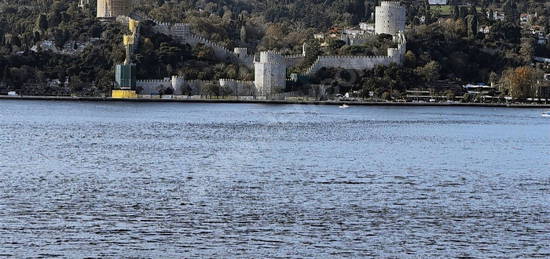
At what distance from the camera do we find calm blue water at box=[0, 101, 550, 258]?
894 inches

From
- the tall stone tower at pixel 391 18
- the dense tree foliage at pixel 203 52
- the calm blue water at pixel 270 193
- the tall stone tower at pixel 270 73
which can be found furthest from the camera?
the tall stone tower at pixel 391 18

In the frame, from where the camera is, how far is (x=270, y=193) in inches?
1141

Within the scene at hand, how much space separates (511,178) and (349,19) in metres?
95.4

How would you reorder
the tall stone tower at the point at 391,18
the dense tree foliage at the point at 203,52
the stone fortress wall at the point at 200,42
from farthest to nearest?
the tall stone tower at the point at 391,18, the stone fortress wall at the point at 200,42, the dense tree foliage at the point at 203,52

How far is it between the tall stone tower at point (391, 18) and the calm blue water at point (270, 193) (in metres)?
43.9

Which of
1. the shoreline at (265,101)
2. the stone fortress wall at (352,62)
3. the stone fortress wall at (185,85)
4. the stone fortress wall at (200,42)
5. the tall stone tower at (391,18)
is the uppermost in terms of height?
the tall stone tower at (391,18)

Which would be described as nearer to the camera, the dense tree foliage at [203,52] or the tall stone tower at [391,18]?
the dense tree foliage at [203,52]

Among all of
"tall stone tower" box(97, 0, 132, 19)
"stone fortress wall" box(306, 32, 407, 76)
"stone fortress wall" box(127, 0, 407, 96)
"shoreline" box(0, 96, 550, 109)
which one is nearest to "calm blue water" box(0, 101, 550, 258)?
"stone fortress wall" box(127, 0, 407, 96)

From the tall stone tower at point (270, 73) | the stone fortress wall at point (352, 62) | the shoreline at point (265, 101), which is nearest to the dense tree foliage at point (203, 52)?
the stone fortress wall at point (352, 62)

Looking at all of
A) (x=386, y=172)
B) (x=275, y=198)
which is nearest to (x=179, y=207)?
(x=275, y=198)

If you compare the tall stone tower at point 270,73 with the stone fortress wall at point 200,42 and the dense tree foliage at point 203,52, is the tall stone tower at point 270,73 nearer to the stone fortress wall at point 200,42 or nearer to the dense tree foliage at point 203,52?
the dense tree foliage at point 203,52

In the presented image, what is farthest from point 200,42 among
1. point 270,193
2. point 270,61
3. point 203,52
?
point 270,193

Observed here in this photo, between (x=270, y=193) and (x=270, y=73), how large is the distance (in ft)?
190

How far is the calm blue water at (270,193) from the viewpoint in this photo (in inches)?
894
